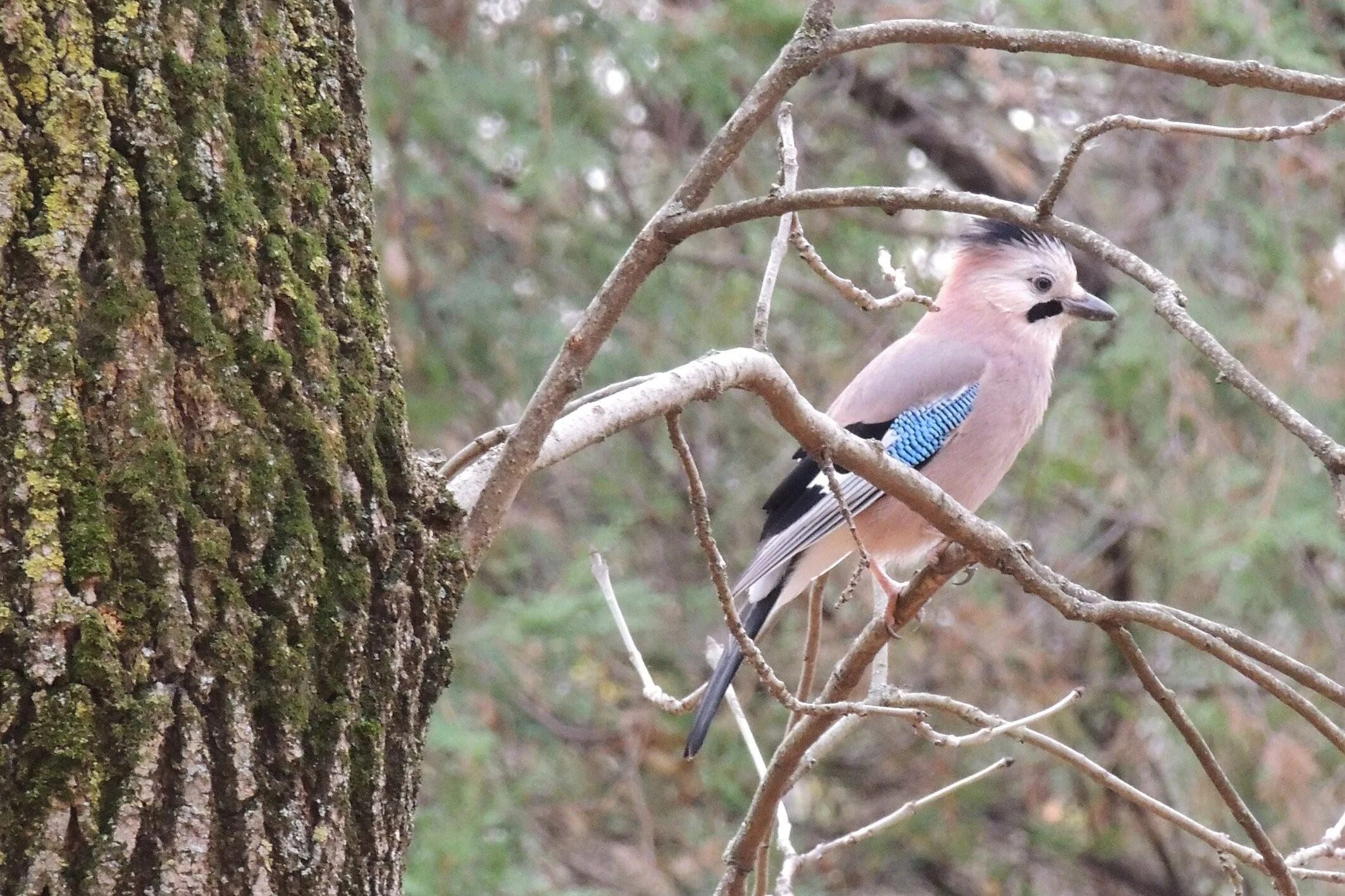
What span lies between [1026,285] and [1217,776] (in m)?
2.47

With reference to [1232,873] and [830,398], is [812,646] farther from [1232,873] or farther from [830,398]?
[830,398]

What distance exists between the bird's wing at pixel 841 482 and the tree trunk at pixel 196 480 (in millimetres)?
1831

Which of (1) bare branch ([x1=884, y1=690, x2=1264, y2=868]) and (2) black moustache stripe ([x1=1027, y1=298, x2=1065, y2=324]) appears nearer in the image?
(1) bare branch ([x1=884, y1=690, x2=1264, y2=868])

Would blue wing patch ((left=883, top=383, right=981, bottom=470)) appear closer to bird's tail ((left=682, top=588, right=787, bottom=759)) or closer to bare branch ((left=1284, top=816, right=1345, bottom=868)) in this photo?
bird's tail ((left=682, top=588, right=787, bottom=759))

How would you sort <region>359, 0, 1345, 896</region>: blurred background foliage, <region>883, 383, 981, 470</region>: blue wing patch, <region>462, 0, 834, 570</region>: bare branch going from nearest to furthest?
1. <region>462, 0, 834, 570</region>: bare branch
2. <region>883, 383, 981, 470</region>: blue wing patch
3. <region>359, 0, 1345, 896</region>: blurred background foliage

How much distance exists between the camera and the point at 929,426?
3.86 metres

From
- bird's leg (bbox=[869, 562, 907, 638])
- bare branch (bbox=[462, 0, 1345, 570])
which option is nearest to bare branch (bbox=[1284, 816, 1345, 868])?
bird's leg (bbox=[869, 562, 907, 638])

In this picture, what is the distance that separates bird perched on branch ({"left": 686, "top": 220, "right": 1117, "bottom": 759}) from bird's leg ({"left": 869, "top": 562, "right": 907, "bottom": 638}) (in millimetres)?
547

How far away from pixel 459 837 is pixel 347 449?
2901 mm

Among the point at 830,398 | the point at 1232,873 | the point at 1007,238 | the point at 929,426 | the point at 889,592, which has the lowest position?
the point at 1232,873

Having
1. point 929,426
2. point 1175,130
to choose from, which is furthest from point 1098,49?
point 929,426

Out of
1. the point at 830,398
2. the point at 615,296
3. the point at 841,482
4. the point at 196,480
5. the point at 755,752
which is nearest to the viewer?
the point at 196,480

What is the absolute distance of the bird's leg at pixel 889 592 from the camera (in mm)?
2082

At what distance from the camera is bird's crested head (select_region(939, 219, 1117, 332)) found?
4.03m
